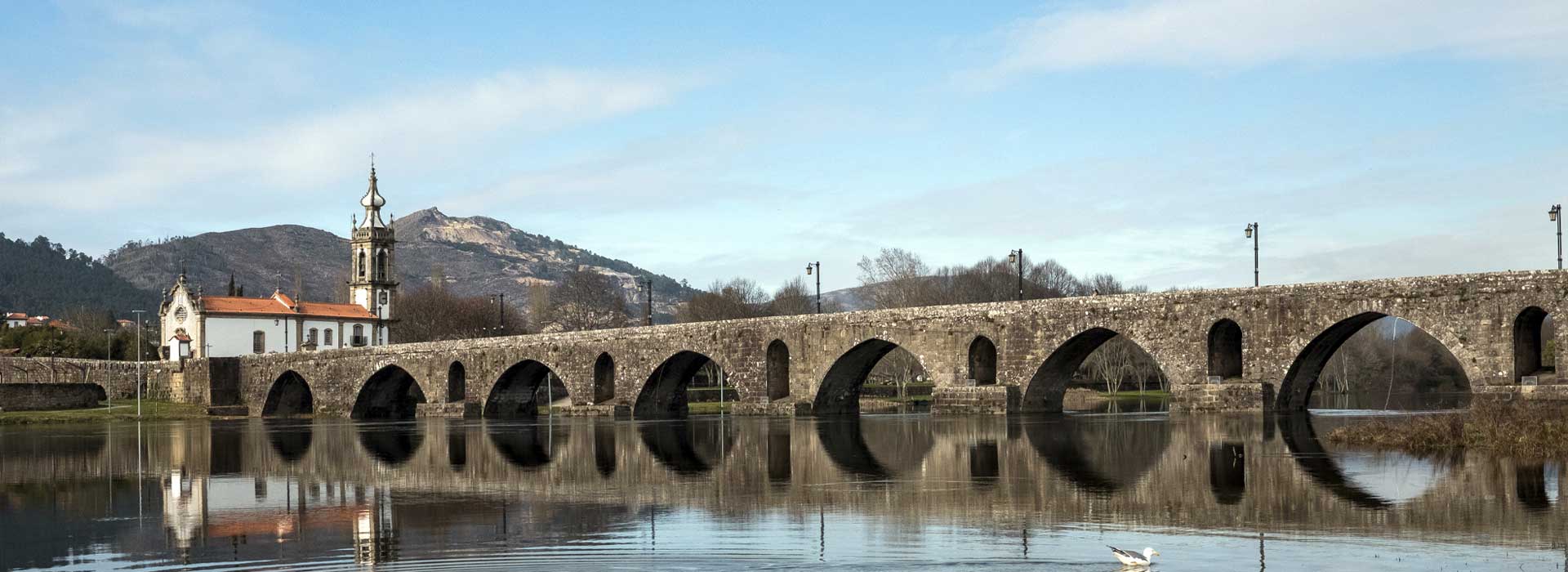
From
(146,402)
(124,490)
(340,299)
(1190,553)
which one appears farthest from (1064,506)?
(340,299)

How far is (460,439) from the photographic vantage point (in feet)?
132

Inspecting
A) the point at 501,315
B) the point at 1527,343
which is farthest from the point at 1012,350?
the point at 501,315

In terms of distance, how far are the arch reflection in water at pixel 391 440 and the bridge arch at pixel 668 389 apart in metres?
8.73

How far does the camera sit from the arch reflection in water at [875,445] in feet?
82.3

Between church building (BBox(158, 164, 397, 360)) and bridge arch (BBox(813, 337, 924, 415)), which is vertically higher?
church building (BBox(158, 164, 397, 360))

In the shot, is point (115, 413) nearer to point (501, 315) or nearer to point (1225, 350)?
point (501, 315)

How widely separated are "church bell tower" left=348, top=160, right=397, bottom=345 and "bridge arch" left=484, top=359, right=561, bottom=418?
43295 mm

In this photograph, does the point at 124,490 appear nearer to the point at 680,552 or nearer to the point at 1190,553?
the point at 680,552

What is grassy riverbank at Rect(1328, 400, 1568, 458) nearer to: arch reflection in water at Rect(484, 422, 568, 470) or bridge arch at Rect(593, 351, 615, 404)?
arch reflection in water at Rect(484, 422, 568, 470)

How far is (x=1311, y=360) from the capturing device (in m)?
43.0

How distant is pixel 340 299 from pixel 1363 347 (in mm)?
113339

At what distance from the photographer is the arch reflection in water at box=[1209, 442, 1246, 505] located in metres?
18.7

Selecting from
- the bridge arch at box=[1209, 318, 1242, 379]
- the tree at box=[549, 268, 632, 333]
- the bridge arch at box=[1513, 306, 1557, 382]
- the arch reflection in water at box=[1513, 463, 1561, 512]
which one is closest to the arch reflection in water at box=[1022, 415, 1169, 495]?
the bridge arch at box=[1209, 318, 1242, 379]

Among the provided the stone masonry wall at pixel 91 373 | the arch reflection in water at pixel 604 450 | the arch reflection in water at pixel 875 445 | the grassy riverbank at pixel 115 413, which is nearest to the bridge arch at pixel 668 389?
the arch reflection in water at pixel 604 450
